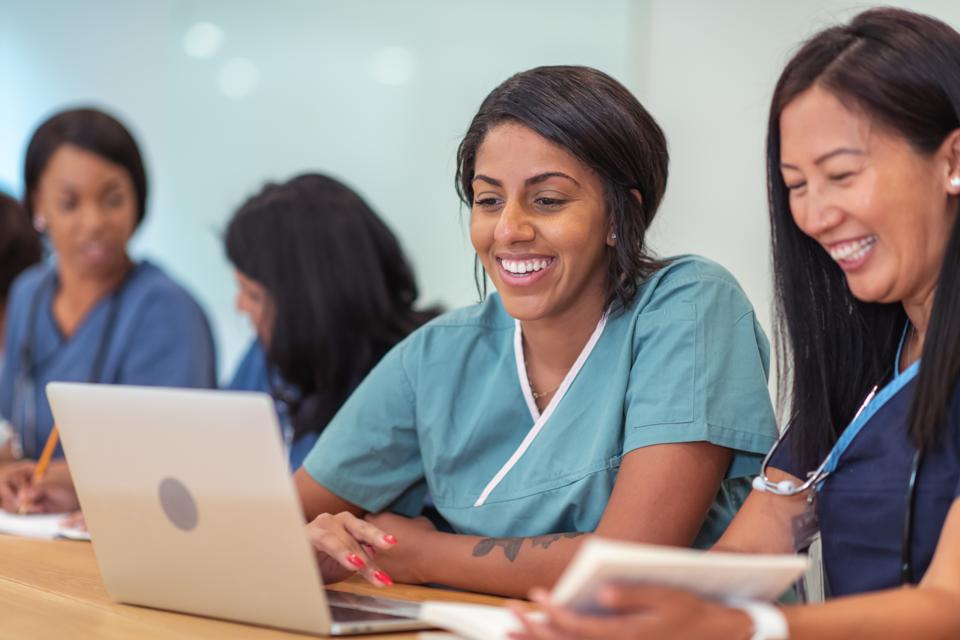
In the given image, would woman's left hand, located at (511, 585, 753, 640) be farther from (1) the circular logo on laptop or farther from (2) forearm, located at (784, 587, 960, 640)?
(1) the circular logo on laptop

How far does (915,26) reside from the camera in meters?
1.15

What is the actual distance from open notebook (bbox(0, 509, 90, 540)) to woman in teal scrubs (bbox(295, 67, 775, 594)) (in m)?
0.44

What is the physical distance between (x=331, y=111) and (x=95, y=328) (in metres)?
1.07

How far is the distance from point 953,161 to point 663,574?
0.55 metres

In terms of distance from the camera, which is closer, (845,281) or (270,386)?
(845,281)

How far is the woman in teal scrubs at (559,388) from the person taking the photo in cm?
141

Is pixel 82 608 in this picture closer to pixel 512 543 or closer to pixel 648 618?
pixel 512 543

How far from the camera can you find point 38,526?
2000 millimetres

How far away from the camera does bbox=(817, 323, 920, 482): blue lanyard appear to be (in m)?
1.24

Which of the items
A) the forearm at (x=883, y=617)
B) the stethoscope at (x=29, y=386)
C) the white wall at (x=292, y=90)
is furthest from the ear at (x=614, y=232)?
the stethoscope at (x=29, y=386)

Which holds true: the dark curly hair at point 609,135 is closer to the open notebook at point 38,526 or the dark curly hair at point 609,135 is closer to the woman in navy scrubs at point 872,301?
the woman in navy scrubs at point 872,301

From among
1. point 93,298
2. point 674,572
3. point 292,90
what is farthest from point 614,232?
point 292,90

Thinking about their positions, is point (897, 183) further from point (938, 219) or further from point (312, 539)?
point (312, 539)

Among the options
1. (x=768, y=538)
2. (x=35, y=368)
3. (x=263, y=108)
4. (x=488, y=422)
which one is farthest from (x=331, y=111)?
(x=768, y=538)
